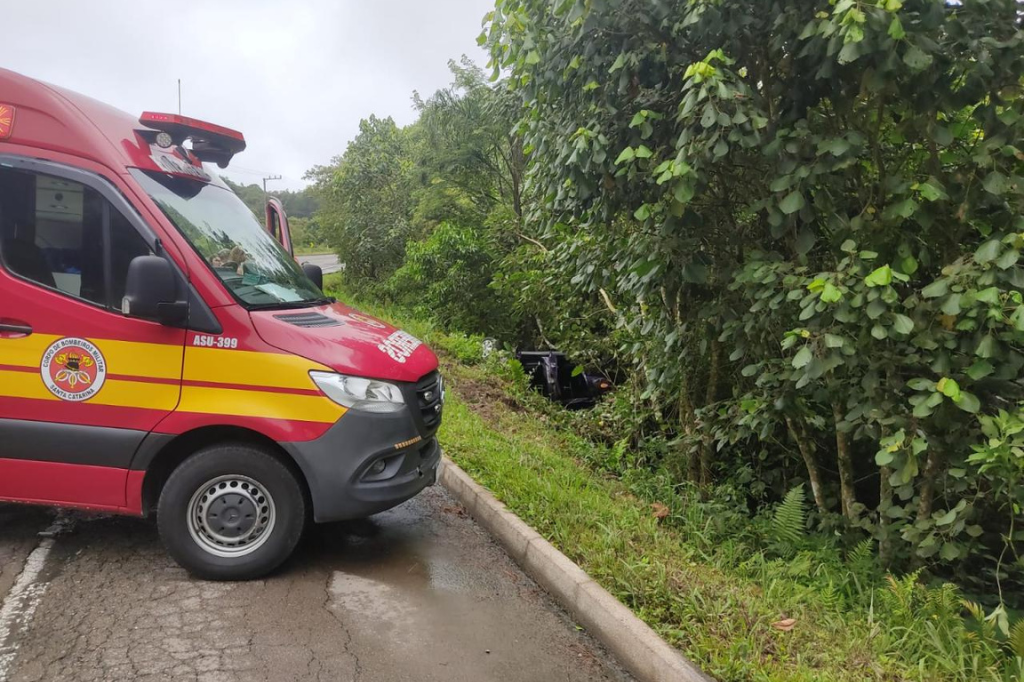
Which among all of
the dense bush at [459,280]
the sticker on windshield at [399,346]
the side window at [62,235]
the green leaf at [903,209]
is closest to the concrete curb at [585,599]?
the sticker on windshield at [399,346]

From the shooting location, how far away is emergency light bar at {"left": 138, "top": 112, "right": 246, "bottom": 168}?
4.61 m

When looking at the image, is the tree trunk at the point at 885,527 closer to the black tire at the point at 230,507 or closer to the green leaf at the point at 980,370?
the green leaf at the point at 980,370

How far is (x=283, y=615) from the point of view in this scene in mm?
3670

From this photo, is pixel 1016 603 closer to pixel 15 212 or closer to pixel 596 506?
pixel 596 506

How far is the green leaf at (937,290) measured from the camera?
329cm

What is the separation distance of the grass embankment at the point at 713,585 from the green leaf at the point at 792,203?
6.74 feet

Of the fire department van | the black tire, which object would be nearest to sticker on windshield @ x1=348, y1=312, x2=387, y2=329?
the fire department van

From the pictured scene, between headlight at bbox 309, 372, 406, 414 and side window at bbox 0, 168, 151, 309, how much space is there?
1.28m

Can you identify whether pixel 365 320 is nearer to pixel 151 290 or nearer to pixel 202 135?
pixel 151 290

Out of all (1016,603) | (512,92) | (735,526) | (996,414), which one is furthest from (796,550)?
(512,92)

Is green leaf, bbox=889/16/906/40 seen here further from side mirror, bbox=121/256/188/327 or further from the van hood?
side mirror, bbox=121/256/188/327

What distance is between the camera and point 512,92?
5602 mm

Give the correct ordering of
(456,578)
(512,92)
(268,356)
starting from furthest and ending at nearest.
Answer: (512,92) < (456,578) < (268,356)

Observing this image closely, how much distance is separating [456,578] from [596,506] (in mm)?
1161
